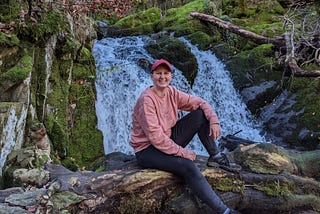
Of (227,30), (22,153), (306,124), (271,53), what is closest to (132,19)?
(227,30)

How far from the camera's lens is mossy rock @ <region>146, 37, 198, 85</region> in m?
10.8

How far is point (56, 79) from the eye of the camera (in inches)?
249

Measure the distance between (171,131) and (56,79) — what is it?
341cm

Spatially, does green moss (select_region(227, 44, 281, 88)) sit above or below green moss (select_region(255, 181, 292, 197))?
above

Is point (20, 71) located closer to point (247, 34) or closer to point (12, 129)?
point (12, 129)

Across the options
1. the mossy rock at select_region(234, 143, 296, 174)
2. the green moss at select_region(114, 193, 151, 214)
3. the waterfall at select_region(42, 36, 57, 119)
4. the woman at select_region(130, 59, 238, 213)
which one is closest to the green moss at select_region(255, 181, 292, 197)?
the mossy rock at select_region(234, 143, 296, 174)

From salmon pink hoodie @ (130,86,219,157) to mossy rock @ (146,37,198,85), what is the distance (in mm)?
6905

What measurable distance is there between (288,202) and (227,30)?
925 centimetres

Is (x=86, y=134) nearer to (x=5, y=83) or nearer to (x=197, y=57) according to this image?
(x=5, y=83)

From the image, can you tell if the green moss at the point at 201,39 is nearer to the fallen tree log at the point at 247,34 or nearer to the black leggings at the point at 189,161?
the fallen tree log at the point at 247,34

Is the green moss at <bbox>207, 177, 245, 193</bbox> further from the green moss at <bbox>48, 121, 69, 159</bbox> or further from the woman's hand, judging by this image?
the green moss at <bbox>48, 121, 69, 159</bbox>

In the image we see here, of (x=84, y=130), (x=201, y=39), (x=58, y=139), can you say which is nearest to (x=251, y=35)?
(x=201, y=39)

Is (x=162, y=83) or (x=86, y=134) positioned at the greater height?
(x=162, y=83)

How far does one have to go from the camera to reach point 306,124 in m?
8.68
